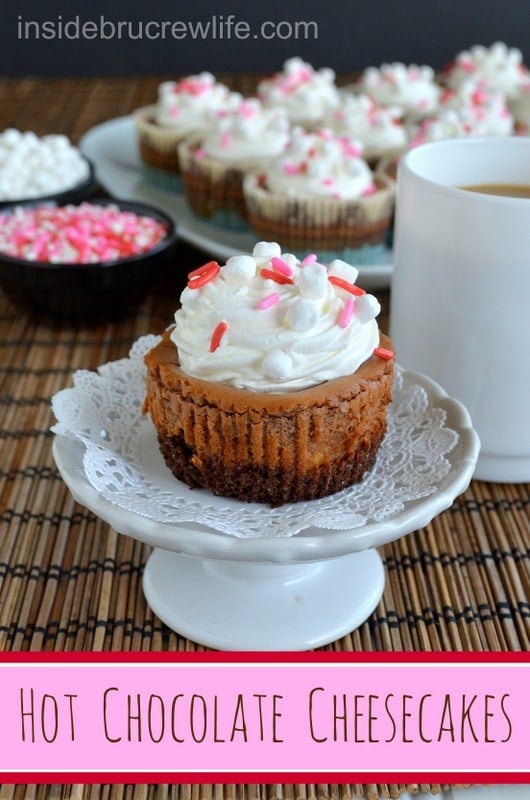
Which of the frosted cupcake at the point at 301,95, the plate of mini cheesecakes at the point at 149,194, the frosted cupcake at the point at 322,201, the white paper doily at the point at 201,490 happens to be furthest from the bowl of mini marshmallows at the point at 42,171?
the white paper doily at the point at 201,490

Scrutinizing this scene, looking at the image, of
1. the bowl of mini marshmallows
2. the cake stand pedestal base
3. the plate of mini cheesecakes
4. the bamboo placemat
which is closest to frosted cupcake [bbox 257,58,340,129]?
the plate of mini cheesecakes

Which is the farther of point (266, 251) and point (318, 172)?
point (318, 172)

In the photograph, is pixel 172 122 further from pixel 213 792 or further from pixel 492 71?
pixel 213 792

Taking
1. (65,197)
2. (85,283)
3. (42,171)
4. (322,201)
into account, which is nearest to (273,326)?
(85,283)

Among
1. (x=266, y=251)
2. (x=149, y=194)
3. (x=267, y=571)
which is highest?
(x=266, y=251)

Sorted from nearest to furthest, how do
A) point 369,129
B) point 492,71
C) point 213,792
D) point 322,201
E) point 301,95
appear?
point 213,792 → point 322,201 → point 369,129 → point 301,95 → point 492,71

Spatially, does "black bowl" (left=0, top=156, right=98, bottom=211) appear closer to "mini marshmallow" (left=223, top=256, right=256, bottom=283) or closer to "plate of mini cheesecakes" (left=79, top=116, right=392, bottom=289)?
"plate of mini cheesecakes" (left=79, top=116, right=392, bottom=289)
